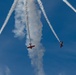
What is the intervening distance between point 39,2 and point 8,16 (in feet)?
40.5

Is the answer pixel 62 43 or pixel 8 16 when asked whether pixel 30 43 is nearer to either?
pixel 62 43

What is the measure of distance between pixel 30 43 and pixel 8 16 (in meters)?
24.6

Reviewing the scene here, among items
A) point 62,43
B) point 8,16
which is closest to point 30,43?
point 62,43

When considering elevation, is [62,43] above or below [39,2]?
below

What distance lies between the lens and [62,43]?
506 feet

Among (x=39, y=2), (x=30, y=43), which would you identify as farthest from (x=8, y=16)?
(x=30, y=43)

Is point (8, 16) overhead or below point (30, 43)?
overhead

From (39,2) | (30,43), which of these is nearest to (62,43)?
(30,43)

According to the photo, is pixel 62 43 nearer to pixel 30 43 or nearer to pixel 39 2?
pixel 30 43

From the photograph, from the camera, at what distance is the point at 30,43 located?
161 metres

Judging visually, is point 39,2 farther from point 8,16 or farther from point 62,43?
point 62,43

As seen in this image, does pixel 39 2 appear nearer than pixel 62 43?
Yes

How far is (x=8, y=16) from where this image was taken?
458ft

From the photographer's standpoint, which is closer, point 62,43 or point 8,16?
point 8,16
